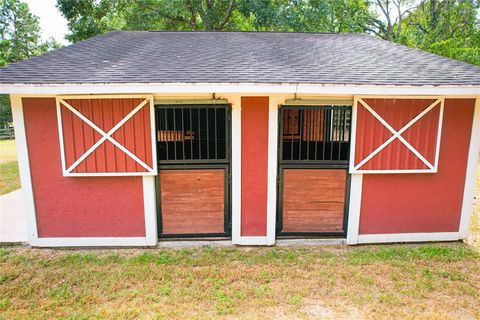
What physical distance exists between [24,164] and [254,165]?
325cm

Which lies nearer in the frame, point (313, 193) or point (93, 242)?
point (93, 242)

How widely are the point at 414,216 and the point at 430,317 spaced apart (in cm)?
194

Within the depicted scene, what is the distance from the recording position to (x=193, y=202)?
4633 millimetres

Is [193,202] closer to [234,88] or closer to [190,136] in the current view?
[190,136]

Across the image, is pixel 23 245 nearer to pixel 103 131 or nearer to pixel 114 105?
pixel 103 131

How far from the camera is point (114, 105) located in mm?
4145

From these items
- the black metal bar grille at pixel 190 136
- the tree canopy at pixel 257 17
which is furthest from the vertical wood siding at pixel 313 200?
the tree canopy at pixel 257 17

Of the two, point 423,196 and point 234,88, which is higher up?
point 234,88

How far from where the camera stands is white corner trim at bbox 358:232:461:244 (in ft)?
15.3

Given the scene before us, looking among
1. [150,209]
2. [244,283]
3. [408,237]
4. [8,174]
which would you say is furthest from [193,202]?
[8,174]

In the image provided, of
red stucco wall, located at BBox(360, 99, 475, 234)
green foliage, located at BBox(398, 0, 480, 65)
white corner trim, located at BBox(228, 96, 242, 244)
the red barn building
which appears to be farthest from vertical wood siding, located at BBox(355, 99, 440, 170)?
green foliage, located at BBox(398, 0, 480, 65)

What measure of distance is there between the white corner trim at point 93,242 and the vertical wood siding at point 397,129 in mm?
3480

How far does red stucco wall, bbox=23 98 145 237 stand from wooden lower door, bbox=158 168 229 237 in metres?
0.36

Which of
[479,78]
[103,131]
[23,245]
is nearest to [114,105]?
[103,131]
